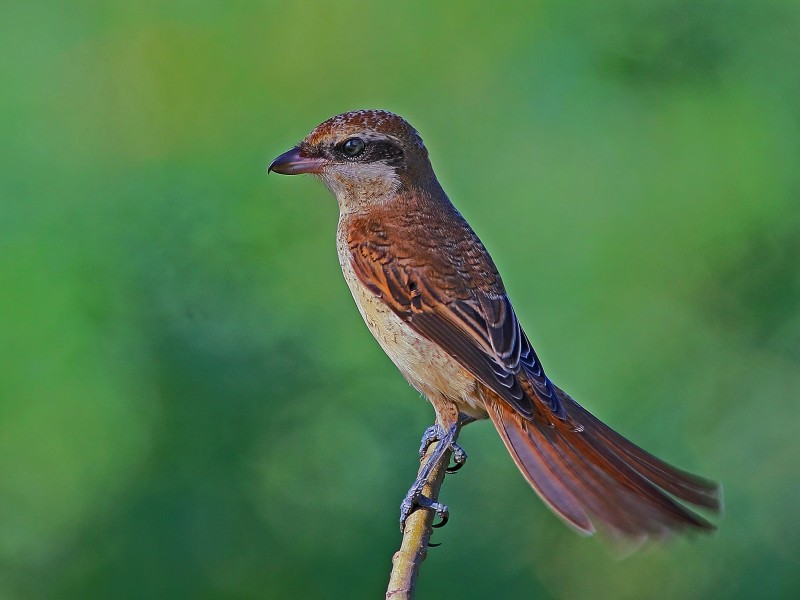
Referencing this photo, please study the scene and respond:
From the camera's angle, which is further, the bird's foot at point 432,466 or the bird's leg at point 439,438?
the bird's leg at point 439,438

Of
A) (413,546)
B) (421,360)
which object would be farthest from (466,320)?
(413,546)

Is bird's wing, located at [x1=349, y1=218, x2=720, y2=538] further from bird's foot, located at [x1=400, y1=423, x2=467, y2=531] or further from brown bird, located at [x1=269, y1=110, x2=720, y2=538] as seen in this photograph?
bird's foot, located at [x1=400, y1=423, x2=467, y2=531]

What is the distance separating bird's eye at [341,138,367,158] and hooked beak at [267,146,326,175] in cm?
8

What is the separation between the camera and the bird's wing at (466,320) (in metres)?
3.21

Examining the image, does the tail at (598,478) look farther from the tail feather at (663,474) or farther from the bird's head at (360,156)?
the bird's head at (360,156)

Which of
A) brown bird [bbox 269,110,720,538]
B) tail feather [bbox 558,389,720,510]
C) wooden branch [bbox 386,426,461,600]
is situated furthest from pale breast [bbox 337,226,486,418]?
tail feather [bbox 558,389,720,510]

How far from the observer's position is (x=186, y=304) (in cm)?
419

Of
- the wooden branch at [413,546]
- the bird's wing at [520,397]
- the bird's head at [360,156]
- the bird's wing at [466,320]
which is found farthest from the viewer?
the bird's head at [360,156]

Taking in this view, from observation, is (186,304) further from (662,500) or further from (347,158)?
(662,500)

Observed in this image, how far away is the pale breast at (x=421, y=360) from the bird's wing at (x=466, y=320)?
3 cm

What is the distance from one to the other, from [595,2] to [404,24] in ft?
2.71

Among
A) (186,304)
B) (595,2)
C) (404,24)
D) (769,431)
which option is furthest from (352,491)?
(595,2)

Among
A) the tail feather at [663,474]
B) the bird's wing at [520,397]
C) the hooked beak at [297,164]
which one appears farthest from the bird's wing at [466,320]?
the hooked beak at [297,164]

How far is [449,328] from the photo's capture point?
10.7 feet
